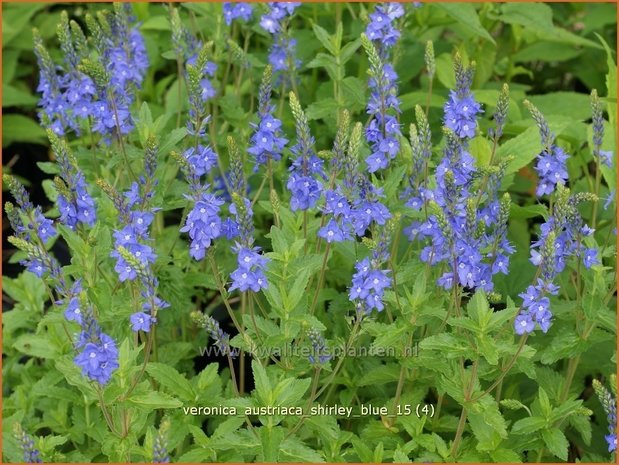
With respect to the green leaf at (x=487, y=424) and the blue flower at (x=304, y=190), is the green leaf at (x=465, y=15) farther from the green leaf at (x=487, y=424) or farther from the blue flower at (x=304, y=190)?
the green leaf at (x=487, y=424)

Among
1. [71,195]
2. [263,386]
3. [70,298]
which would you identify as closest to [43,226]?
[71,195]

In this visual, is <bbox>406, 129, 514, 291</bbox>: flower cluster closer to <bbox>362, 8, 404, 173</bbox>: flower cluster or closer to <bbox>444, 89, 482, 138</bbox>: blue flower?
<bbox>444, 89, 482, 138</bbox>: blue flower

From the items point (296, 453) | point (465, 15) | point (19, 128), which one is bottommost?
point (296, 453)

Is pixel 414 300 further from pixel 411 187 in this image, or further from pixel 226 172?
pixel 226 172

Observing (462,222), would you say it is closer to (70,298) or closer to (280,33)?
(70,298)

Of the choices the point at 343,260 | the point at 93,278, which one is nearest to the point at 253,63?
the point at 343,260

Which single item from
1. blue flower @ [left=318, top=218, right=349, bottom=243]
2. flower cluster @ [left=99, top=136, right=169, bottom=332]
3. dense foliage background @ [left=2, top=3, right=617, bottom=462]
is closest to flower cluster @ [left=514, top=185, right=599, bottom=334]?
dense foliage background @ [left=2, top=3, right=617, bottom=462]

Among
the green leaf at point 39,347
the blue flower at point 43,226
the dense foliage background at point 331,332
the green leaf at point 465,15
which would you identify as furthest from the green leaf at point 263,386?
the green leaf at point 465,15
